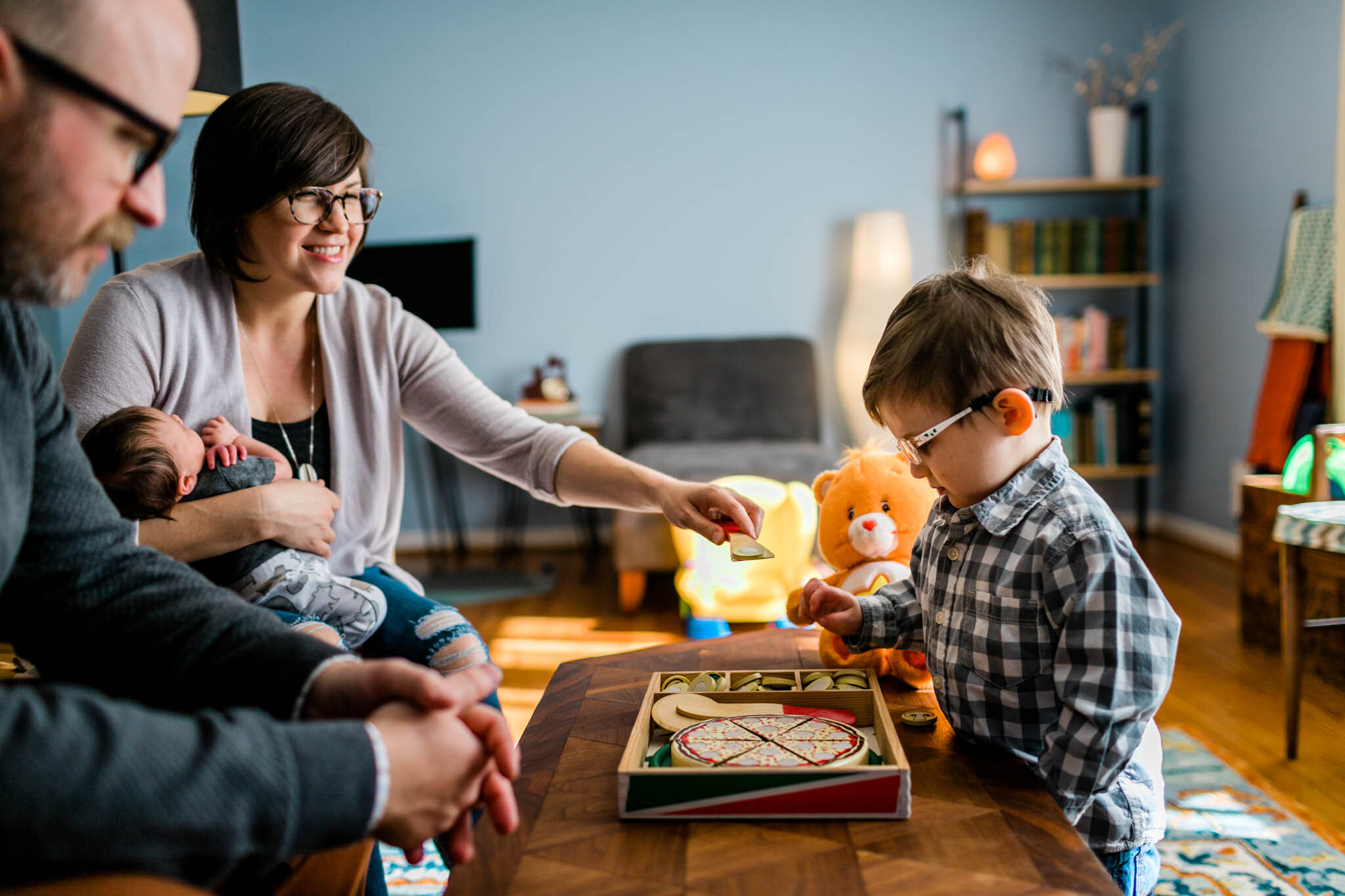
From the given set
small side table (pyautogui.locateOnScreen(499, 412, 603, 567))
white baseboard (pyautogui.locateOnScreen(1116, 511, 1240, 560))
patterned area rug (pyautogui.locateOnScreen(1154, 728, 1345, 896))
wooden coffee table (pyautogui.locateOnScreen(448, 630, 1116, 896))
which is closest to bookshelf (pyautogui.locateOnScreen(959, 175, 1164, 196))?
white baseboard (pyautogui.locateOnScreen(1116, 511, 1240, 560))

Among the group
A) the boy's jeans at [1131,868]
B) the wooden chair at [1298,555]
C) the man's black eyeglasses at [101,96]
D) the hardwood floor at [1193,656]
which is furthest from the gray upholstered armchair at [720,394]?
the man's black eyeglasses at [101,96]

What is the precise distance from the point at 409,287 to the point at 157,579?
126 inches

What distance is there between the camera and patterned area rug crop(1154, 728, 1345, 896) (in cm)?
152

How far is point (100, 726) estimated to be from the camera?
59 centimetres

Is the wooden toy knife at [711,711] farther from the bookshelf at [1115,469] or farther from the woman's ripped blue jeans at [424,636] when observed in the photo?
the bookshelf at [1115,469]

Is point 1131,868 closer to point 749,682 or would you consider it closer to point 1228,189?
point 749,682

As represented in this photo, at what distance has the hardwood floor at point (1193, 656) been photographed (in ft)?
6.48

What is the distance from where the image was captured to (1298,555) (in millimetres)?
1886

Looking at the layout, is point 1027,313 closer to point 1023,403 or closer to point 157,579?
point 1023,403

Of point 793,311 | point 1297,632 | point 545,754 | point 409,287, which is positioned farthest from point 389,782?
point 793,311

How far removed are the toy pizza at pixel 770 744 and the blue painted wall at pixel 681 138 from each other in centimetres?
353

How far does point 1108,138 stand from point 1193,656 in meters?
2.45

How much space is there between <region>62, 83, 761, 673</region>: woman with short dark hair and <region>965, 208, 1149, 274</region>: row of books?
314 centimetres

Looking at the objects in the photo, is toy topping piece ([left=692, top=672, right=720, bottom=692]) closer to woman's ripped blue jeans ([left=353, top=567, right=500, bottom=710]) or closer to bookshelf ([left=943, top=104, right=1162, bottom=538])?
woman's ripped blue jeans ([left=353, top=567, right=500, bottom=710])
